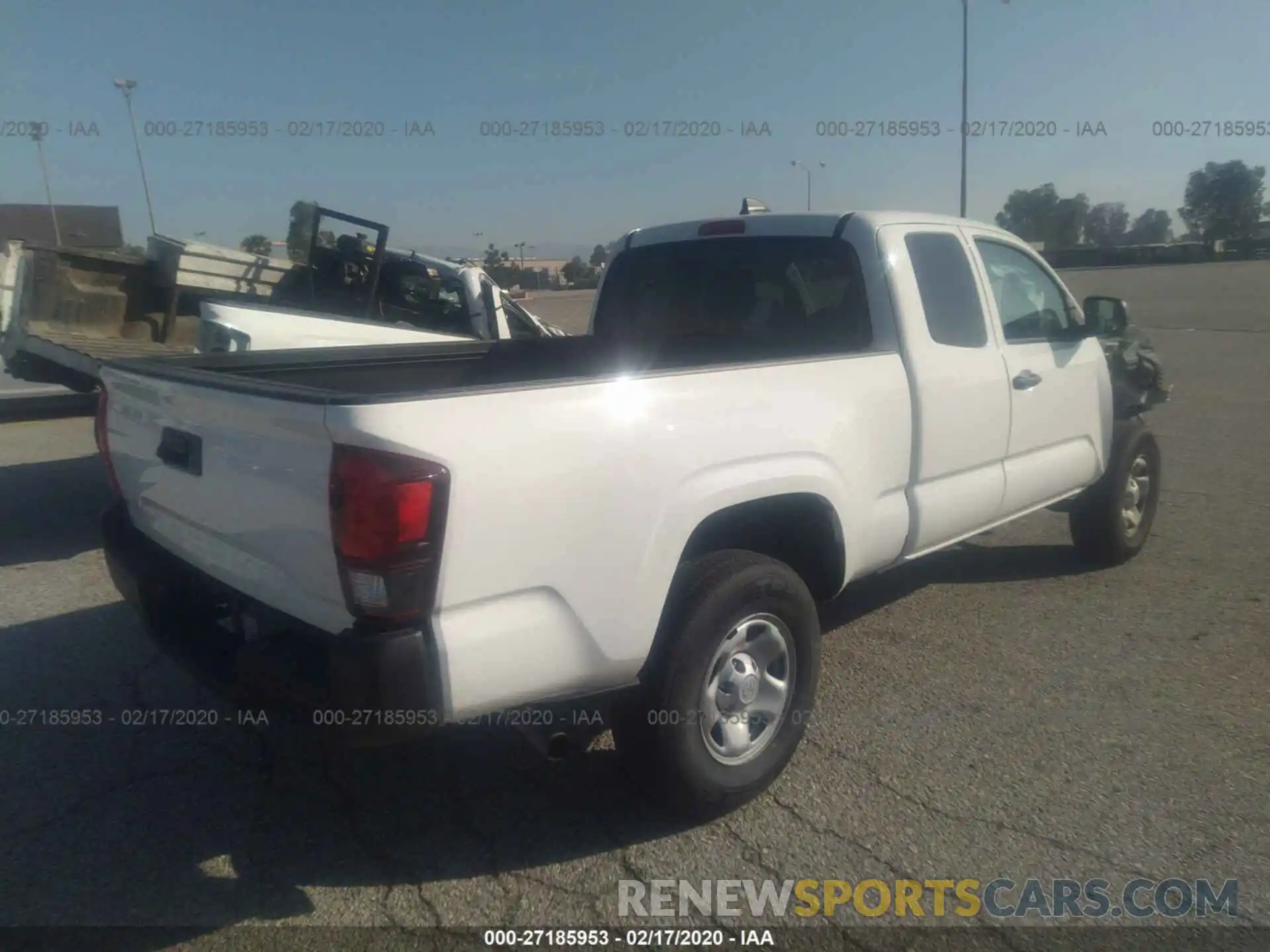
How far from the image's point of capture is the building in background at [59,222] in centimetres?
5166

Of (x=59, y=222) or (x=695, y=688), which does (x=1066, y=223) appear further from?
(x=695, y=688)

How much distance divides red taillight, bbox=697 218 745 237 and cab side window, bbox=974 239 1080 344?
1.14 meters

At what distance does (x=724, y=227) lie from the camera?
14.5 ft

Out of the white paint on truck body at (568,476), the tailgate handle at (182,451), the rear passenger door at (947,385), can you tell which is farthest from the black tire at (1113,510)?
the tailgate handle at (182,451)

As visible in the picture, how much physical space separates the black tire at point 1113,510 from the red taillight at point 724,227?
2.61 m

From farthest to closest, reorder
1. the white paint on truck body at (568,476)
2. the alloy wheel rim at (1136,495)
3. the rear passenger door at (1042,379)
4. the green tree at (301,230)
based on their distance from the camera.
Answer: the green tree at (301,230) → the alloy wheel rim at (1136,495) → the rear passenger door at (1042,379) → the white paint on truck body at (568,476)

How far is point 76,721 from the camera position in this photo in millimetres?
3816

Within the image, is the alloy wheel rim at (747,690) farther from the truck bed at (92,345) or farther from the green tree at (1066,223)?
the green tree at (1066,223)

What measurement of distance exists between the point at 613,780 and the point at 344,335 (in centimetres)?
499

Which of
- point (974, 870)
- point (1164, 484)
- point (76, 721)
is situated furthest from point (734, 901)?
point (1164, 484)

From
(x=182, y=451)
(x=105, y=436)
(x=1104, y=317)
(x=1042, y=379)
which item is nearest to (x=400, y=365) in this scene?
(x=105, y=436)

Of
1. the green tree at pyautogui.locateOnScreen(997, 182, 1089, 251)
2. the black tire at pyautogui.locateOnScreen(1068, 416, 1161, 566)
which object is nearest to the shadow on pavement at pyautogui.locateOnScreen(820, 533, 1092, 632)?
the black tire at pyautogui.locateOnScreen(1068, 416, 1161, 566)

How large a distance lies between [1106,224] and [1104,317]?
337 ft

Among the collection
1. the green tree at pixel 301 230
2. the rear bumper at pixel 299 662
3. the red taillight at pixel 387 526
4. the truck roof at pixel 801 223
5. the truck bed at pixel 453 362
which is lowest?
the rear bumper at pixel 299 662
